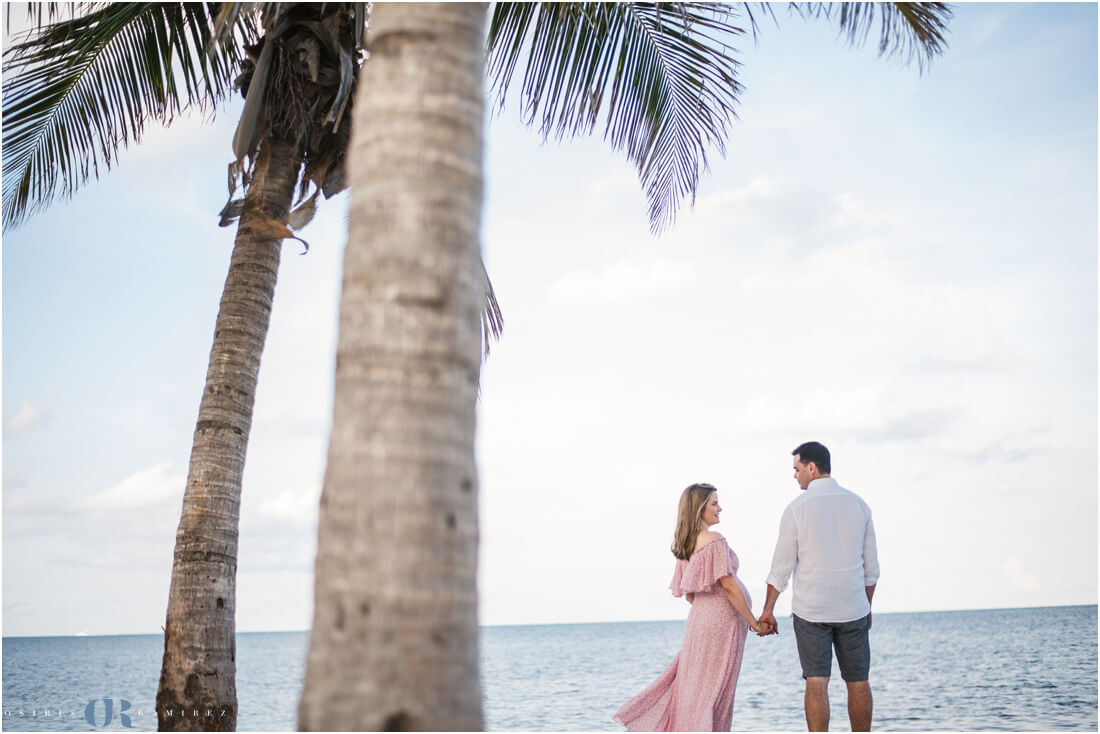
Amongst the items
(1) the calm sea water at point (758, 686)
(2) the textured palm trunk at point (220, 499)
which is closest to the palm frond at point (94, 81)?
(2) the textured palm trunk at point (220, 499)

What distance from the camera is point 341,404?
6.50ft

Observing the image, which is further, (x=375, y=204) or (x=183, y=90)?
(x=183, y=90)

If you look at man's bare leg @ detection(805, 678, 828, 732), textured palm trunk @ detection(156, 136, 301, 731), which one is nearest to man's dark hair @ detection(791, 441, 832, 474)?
man's bare leg @ detection(805, 678, 828, 732)

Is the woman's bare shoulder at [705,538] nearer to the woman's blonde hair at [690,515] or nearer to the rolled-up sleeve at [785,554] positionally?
the woman's blonde hair at [690,515]

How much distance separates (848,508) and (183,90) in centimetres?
560

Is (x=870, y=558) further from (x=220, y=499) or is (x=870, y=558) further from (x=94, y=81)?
(x=94, y=81)

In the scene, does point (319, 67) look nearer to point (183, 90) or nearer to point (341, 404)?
point (183, 90)

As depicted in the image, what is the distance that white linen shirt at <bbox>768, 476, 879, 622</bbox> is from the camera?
5.23 meters

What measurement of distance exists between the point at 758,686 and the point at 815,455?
2691 cm

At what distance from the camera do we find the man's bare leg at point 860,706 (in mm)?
5066

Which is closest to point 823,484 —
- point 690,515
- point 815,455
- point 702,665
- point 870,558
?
point 815,455

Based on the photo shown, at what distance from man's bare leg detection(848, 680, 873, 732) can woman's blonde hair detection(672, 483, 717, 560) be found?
1269 millimetres

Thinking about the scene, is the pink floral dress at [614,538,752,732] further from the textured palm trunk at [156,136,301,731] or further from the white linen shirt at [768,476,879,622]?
the textured palm trunk at [156,136,301,731]

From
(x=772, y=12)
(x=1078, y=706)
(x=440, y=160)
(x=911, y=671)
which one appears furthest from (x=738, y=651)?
(x=911, y=671)
